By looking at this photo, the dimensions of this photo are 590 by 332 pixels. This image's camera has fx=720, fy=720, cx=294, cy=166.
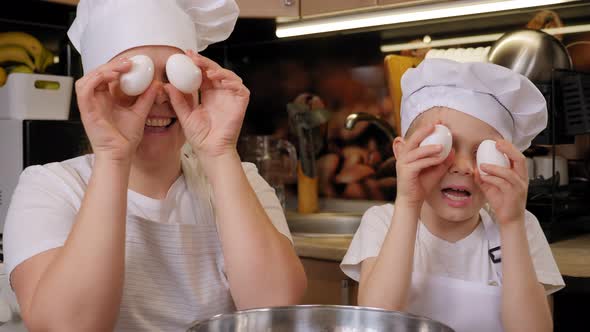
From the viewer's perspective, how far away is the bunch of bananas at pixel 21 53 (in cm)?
229

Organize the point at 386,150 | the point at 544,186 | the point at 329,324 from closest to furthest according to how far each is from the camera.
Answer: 1. the point at 329,324
2. the point at 544,186
3. the point at 386,150

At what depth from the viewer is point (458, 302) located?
1.16m

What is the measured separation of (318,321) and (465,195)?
461 mm

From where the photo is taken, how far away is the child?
1077mm

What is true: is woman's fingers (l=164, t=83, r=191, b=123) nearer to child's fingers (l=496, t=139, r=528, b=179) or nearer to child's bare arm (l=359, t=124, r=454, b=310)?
child's bare arm (l=359, t=124, r=454, b=310)

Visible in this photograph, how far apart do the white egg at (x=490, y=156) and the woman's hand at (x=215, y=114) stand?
1.18ft

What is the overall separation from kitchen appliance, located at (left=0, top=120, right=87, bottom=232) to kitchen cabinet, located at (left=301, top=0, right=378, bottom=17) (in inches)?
32.6

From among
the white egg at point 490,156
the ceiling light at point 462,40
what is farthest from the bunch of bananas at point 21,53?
the white egg at point 490,156

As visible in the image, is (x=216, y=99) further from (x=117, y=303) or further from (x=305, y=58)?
(x=305, y=58)

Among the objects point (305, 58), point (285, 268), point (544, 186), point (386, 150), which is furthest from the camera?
point (305, 58)

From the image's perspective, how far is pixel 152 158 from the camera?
115 centimetres

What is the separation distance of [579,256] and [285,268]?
0.89m

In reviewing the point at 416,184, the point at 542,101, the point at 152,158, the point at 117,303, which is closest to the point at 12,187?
the point at 152,158

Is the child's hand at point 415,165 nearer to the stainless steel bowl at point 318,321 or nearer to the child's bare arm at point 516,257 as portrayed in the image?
the child's bare arm at point 516,257
